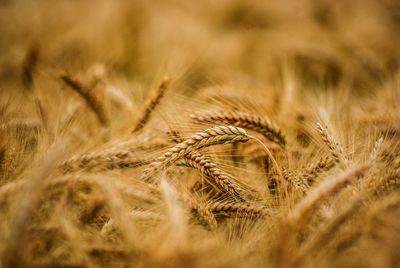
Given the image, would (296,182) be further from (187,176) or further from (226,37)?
(226,37)

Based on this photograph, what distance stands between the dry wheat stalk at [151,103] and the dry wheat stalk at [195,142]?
0.29 meters

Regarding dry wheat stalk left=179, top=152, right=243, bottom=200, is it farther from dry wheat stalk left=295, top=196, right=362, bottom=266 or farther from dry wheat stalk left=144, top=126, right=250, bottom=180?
dry wheat stalk left=295, top=196, right=362, bottom=266

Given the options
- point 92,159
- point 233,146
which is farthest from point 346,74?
point 92,159

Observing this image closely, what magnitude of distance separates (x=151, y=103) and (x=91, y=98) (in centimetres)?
27

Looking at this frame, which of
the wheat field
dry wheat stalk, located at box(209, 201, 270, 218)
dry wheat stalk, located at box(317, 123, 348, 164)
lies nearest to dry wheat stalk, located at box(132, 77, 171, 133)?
the wheat field

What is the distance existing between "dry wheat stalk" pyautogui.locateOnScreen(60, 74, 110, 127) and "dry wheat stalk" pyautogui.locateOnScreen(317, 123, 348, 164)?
82 cm

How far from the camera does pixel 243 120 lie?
3.04ft

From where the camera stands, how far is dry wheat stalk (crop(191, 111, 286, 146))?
92 cm

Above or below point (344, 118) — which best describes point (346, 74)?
above

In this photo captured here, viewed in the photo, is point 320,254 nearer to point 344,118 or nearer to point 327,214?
point 327,214

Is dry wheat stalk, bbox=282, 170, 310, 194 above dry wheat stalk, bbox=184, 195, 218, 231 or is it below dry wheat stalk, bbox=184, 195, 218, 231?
above

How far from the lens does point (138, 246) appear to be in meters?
0.63

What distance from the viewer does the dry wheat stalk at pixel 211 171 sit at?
0.83 metres

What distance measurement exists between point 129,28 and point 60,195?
220 centimetres
